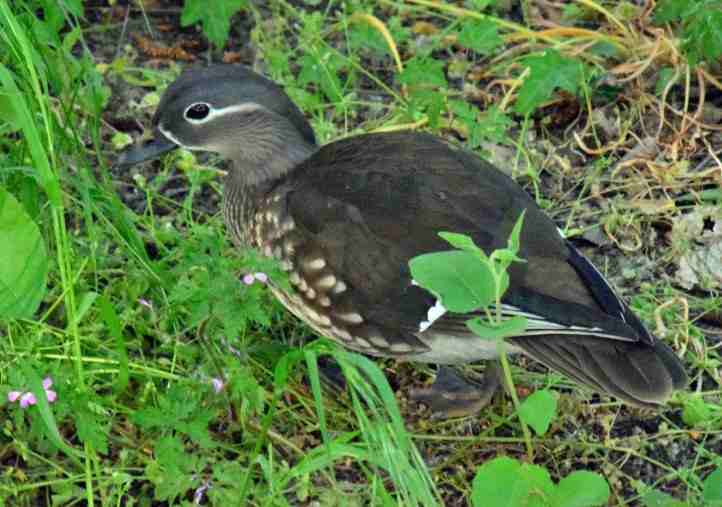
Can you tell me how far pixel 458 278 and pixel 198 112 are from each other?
3.96 ft

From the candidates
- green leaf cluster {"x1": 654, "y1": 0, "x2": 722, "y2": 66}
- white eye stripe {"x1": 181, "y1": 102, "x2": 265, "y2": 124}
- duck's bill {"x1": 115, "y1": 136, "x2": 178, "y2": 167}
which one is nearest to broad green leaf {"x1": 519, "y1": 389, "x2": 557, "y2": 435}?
white eye stripe {"x1": 181, "y1": 102, "x2": 265, "y2": 124}

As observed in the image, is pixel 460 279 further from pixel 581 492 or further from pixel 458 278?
pixel 581 492

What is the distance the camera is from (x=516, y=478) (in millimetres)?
2752

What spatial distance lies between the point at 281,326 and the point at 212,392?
2.03 ft

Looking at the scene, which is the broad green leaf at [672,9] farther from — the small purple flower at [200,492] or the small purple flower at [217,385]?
the small purple flower at [200,492]

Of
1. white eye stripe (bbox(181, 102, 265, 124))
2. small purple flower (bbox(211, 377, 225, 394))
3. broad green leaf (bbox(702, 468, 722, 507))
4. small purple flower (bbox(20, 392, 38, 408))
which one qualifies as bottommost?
small purple flower (bbox(211, 377, 225, 394))

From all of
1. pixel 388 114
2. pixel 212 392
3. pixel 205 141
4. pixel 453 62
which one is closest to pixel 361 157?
pixel 205 141

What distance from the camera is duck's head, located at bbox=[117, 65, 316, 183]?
3.66m

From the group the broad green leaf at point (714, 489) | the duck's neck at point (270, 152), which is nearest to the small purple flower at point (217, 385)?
the duck's neck at point (270, 152)

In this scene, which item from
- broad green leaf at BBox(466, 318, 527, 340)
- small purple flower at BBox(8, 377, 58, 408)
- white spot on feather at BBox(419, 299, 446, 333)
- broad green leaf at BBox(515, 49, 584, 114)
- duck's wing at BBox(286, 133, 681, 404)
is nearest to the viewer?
A: broad green leaf at BBox(466, 318, 527, 340)

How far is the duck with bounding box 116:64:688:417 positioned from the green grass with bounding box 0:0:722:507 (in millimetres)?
169

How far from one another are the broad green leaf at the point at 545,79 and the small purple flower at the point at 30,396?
1977mm

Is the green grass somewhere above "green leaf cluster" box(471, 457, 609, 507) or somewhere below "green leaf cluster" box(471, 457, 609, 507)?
below

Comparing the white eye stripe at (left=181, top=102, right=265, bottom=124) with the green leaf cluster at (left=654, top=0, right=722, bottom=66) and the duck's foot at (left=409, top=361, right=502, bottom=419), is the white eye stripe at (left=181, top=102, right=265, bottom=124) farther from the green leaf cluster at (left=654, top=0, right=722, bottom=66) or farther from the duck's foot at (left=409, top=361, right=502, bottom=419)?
the green leaf cluster at (left=654, top=0, right=722, bottom=66)
